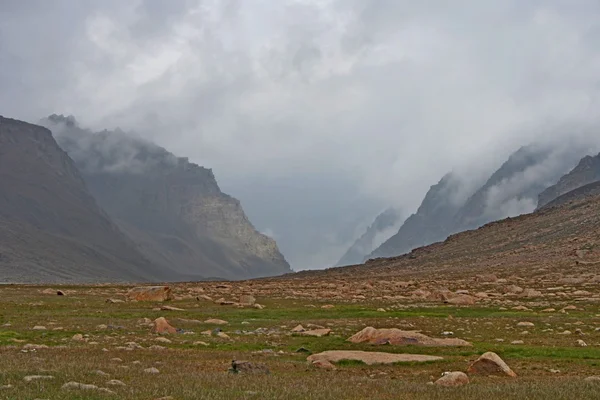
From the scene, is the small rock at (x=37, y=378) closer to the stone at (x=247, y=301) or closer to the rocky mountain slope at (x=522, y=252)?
the stone at (x=247, y=301)

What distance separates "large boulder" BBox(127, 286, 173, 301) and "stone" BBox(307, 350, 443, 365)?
155ft

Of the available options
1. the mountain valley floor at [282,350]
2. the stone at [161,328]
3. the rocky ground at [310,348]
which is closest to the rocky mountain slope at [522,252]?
the rocky ground at [310,348]

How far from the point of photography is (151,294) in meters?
73.9

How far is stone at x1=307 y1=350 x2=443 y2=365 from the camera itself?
28.8 metres

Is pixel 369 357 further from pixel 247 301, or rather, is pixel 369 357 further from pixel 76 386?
pixel 247 301

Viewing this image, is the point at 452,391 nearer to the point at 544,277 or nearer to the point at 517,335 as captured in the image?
the point at 517,335

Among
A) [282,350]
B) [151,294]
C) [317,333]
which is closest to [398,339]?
[282,350]

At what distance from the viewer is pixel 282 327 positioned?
44.7 meters

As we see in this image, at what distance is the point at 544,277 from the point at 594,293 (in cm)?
3071

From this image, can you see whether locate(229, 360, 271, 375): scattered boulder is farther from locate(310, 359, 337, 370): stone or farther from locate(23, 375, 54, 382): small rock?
locate(23, 375, 54, 382): small rock

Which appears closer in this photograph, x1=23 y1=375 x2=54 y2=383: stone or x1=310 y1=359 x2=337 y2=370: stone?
x1=23 y1=375 x2=54 y2=383: stone

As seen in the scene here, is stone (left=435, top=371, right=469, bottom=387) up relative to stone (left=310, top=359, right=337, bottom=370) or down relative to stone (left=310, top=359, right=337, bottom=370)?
down

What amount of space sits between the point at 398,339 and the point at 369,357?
5.26 meters

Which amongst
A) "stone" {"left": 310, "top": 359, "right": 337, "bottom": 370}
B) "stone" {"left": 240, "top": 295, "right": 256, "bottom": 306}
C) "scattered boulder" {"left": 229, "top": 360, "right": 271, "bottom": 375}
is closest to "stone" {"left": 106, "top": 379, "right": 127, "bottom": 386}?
"scattered boulder" {"left": 229, "top": 360, "right": 271, "bottom": 375}
